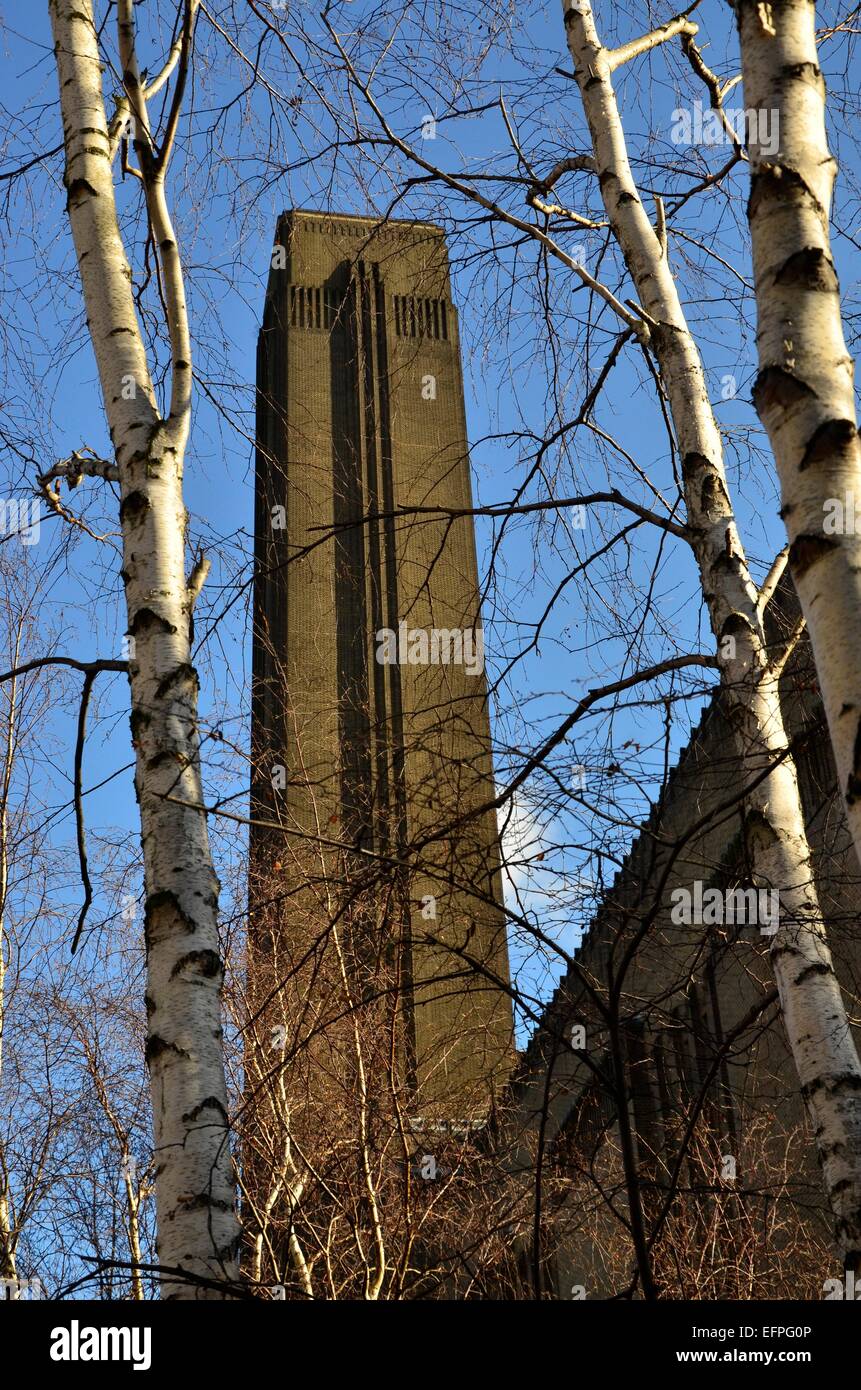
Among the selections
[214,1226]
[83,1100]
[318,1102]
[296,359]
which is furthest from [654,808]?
[296,359]

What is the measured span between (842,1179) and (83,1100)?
925 centimetres

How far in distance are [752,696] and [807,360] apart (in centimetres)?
164

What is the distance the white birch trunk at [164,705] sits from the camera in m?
3.24

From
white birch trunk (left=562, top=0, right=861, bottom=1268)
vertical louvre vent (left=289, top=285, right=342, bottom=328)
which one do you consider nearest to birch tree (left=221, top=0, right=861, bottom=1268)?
white birch trunk (left=562, top=0, right=861, bottom=1268)

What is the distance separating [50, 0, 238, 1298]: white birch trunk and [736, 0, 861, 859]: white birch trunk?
1.75 meters

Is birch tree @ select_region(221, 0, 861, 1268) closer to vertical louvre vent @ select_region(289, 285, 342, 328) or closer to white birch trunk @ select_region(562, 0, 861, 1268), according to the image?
white birch trunk @ select_region(562, 0, 861, 1268)

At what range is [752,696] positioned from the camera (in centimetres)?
416

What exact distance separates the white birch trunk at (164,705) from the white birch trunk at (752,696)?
4.88 ft

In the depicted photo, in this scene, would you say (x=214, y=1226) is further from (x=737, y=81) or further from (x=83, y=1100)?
(x=83, y=1100)

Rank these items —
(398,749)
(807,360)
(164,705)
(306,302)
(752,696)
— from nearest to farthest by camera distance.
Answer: (807,360) < (164,705) < (398,749) < (752,696) < (306,302)

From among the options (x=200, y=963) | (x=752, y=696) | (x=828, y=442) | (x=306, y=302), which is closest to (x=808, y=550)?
(x=828, y=442)

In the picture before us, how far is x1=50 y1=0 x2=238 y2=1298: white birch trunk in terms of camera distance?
3242mm

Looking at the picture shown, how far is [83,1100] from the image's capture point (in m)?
11.6

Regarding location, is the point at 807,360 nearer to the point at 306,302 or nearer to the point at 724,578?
the point at 724,578
